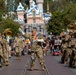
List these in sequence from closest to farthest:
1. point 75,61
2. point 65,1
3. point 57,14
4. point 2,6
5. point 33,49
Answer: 1. point 33,49
2. point 75,61
3. point 2,6
4. point 57,14
5. point 65,1

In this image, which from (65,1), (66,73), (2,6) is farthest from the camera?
(65,1)

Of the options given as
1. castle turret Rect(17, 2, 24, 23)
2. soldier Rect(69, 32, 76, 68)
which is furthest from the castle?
soldier Rect(69, 32, 76, 68)

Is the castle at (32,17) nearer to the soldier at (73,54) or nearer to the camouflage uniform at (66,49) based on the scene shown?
the camouflage uniform at (66,49)

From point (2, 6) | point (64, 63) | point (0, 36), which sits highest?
point (2, 6)

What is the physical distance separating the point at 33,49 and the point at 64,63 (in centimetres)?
540

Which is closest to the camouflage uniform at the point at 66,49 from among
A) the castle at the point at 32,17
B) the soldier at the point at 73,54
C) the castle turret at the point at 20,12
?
the soldier at the point at 73,54

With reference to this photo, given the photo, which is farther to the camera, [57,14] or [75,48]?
[57,14]

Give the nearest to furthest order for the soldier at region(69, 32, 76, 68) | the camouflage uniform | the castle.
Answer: the soldier at region(69, 32, 76, 68) < the camouflage uniform < the castle

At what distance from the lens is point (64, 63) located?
2270cm

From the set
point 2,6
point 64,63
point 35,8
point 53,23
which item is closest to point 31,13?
point 35,8

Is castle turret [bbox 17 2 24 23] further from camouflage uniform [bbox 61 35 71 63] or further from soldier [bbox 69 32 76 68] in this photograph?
soldier [bbox 69 32 76 68]

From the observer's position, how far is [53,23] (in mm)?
96500

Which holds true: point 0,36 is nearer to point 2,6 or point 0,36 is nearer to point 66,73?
point 66,73

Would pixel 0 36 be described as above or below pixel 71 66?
above
